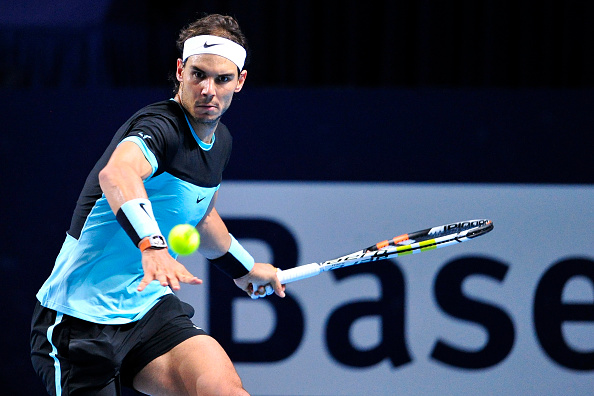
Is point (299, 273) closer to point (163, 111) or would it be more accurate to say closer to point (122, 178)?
point (163, 111)

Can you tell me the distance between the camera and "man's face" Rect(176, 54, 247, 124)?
Result: 7.90ft

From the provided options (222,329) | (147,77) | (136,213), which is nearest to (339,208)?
(222,329)

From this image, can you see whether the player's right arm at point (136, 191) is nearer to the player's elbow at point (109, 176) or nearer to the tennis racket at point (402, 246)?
the player's elbow at point (109, 176)

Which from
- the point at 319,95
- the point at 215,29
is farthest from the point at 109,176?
the point at 319,95

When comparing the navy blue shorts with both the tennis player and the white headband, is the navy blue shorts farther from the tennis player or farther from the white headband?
the white headband

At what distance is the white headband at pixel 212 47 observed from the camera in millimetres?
2477

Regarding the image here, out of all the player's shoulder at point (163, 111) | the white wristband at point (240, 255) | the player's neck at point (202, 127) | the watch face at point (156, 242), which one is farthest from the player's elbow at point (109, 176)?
the white wristband at point (240, 255)

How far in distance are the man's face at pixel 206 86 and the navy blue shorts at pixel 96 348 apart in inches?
27.5

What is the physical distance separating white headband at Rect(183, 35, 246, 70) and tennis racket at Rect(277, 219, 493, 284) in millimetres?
821

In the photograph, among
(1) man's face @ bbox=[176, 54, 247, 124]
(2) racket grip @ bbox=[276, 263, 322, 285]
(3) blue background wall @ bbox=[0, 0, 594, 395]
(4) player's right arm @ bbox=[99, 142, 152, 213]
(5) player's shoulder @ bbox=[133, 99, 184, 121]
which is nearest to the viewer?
(4) player's right arm @ bbox=[99, 142, 152, 213]

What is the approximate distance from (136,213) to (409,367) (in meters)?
2.34

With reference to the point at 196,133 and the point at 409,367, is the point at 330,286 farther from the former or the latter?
the point at 196,133

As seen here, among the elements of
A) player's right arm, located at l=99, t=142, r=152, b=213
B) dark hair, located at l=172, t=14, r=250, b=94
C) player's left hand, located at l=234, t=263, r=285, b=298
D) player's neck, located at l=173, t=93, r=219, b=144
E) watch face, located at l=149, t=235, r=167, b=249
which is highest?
dark hair, located at l=172, t=14, r=250, b=94

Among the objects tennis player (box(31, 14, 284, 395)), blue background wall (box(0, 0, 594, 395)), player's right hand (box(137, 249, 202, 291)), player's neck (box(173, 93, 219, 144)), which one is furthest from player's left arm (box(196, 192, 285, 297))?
blue background wall (box(0, 0, 594, 395))
